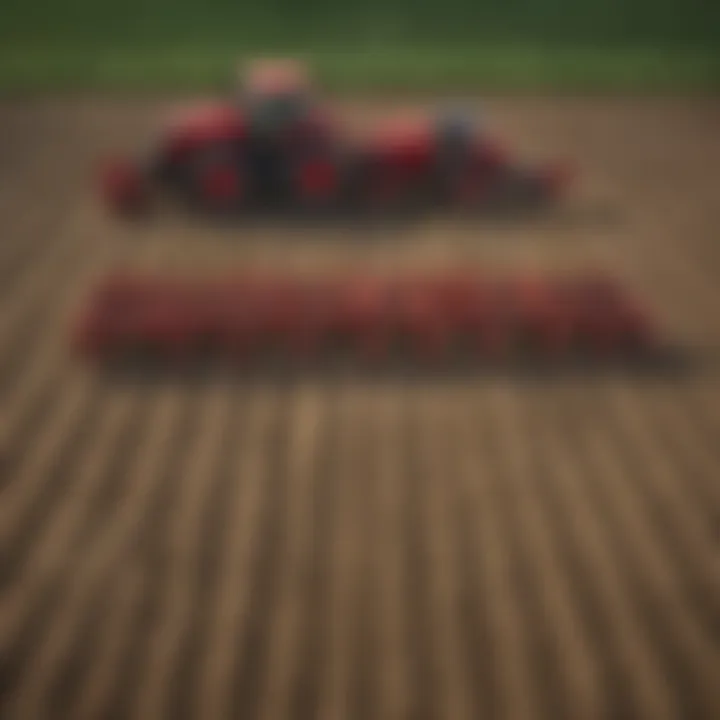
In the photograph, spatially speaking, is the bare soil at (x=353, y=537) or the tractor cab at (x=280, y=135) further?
the tractor cab at (x=280, y=135)

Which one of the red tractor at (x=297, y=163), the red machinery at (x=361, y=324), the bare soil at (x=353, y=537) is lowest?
the bare soil at (x=353, y=537)

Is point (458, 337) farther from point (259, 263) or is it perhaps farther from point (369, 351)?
point (259, 263)

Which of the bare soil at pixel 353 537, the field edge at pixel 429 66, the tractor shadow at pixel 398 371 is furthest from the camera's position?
the field edge at pixel 429 66

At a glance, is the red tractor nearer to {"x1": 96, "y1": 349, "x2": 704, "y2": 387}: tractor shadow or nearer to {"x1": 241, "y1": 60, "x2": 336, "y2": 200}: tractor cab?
{"x1": 241, "y1": 60, "x2": 336, "y2": 200}: tractor cab

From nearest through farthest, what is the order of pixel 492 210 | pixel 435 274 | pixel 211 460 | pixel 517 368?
pixel 211 460, pixel 517 368, pixel 435 274, pixel 492 210

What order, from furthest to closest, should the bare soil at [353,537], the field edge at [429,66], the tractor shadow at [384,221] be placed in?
the field edge at [429,66] → the tractor shadow at [384,221] → the bare soil at [353,537]

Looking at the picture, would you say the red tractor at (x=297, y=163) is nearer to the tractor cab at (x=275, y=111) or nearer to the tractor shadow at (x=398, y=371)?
the tractor cab at (x=275, y=111)

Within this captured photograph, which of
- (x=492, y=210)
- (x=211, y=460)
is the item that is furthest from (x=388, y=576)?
(x=492, y=210)

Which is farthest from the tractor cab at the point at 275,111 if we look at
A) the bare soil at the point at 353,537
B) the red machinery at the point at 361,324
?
the red machinery at the point at 361,324
